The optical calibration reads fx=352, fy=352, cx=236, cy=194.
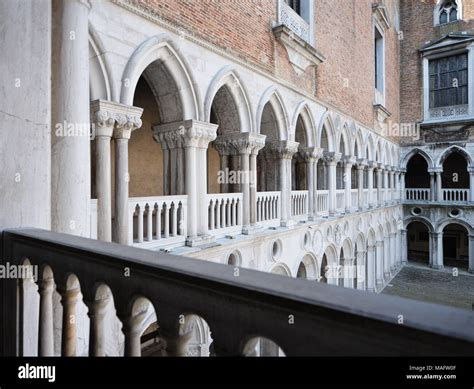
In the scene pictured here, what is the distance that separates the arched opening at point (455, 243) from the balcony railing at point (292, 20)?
18.9 metres

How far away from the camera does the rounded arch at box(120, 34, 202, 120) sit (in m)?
4.50

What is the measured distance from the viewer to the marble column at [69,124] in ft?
8.80

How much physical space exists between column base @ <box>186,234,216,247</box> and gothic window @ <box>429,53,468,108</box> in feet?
63.4

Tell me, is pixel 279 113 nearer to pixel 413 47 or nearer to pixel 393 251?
pixel 393 251

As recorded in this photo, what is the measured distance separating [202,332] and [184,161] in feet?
8.79

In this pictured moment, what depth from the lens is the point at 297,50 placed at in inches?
340

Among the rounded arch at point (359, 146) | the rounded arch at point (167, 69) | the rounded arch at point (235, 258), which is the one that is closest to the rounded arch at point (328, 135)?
the rounded arch at point (359, 146)

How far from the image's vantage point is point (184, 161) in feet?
18.6

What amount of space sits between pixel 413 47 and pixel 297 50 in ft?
52.5

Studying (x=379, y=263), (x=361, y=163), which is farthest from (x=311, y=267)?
(x=379, y=263)

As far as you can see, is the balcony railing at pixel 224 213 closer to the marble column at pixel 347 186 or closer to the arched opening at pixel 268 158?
the arched opening at pixel 268 158

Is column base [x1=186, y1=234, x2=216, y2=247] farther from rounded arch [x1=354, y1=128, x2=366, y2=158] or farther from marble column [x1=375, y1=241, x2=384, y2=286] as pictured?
marble column [x1=375, y1=241, x2=384, y2=286]

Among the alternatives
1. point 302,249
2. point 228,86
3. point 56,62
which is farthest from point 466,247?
point 56,62

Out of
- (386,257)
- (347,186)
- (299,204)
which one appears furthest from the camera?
(386,257)
